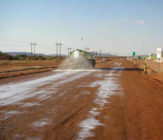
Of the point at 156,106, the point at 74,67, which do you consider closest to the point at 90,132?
the point at 156,106

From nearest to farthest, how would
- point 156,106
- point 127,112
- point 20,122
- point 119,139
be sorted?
1. point 119,139
2. point 20,122
3. point 127,112
4. point 156,106

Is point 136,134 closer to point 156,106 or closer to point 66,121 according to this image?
A: point 66,121

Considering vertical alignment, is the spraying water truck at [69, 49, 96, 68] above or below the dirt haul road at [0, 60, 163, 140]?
above

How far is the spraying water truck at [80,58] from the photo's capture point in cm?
3209

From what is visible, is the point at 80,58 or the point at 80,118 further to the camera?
the point at 80,58

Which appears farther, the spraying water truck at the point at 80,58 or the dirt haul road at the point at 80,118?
the spraying water truck at the point at 80,58

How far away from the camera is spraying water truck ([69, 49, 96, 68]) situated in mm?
32094

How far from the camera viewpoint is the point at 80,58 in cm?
3206

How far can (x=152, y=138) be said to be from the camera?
4895 millimetres

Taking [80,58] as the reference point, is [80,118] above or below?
below

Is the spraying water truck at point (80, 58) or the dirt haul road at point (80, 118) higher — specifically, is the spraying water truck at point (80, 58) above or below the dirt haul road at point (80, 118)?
above

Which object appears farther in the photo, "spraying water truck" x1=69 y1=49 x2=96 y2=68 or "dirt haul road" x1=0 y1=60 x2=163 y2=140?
"spraying water truck" x1=69 y1=49 x2=96 y2=68

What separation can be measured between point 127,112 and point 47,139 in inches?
126

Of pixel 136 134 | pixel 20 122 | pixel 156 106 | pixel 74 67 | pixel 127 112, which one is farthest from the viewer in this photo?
pixel 74 67
